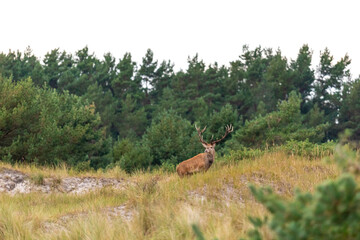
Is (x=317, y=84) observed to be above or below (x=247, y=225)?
above

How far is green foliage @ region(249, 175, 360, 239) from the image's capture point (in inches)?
71.3

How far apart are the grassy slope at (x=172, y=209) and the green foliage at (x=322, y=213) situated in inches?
70.6

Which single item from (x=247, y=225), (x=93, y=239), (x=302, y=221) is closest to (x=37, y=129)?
(x=93, y=239)

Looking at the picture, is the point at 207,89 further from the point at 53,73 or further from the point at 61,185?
the point at 61,185

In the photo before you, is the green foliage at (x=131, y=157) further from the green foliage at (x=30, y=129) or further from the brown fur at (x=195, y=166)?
the brown fur at (x=195, y=166)

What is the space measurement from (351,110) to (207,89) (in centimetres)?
1720

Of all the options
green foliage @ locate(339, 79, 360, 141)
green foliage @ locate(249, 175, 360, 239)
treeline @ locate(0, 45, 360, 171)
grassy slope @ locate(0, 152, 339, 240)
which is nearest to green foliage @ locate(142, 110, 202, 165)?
treeline @ locate(0, 45, 360, 171)

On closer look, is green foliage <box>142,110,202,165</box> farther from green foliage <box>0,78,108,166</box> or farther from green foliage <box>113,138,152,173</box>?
green foliage <box>0,78,108,166</box>

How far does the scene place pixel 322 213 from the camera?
1.93 m

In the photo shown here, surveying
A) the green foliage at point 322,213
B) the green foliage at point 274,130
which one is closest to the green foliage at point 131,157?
the green foliage at point 274,130

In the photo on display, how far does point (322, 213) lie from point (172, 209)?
13.0 feet

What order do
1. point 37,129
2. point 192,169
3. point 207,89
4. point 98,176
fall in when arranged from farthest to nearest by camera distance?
point 207,89
point 37,129
point 98,176
point 192,169

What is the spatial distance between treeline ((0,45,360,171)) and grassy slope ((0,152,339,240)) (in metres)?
11.0

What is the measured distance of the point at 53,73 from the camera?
5203cm
